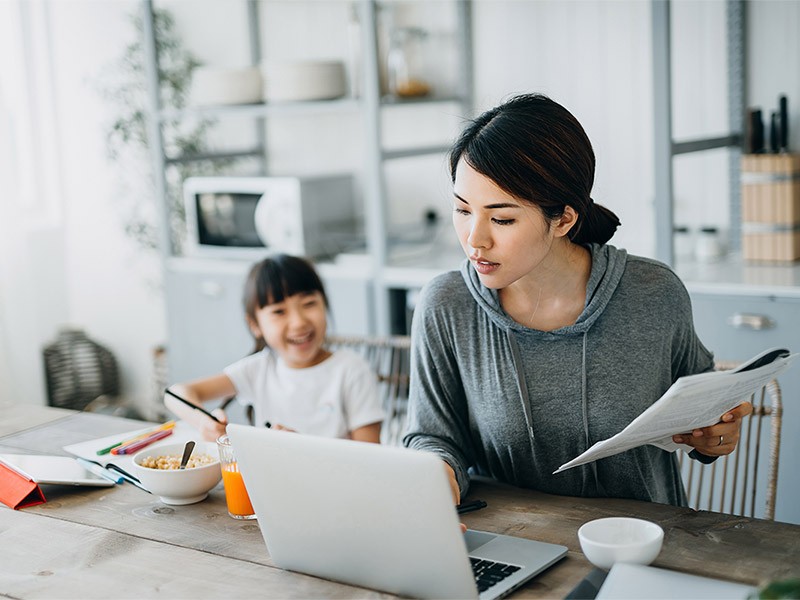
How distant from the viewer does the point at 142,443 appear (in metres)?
1.89

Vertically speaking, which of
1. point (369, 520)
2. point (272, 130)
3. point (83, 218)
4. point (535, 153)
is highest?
point (272, 130)

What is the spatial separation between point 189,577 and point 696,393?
70 cm

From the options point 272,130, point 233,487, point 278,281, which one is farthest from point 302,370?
point 272,130

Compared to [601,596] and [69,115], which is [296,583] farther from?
[69,115]

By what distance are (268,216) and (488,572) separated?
7.21 feet

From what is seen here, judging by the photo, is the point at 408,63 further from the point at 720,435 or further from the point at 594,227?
the point at 720,435

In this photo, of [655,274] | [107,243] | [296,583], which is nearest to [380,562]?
[296,583]

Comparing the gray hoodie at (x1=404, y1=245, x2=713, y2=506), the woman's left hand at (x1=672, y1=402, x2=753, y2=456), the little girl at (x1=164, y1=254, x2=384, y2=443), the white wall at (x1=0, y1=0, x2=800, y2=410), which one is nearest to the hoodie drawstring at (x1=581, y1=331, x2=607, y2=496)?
the gray hoodie at (x1=404, y1=245, x2=713, y2=506)

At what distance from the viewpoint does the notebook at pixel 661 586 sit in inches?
46.6

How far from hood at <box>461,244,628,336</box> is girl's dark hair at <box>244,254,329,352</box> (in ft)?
2.07

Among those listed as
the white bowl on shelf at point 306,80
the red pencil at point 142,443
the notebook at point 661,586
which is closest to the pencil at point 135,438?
the red pencil at point 142,443

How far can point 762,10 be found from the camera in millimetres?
2959

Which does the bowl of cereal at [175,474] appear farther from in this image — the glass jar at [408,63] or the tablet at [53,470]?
the glass jar at [408,63]

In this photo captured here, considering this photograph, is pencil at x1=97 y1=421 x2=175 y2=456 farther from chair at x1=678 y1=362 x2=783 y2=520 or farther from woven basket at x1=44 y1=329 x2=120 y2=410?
woven basket at x1=44 y1=329 x2=120 y2=410
